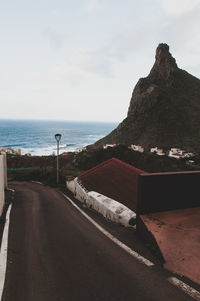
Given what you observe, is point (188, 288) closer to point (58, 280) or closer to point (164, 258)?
point (164, 258)

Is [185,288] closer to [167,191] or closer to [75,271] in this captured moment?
[75,271]

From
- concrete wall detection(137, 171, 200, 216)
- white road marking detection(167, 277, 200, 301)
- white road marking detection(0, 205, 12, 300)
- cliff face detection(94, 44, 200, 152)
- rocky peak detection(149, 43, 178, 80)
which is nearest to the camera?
white road marking detection(167, 277, 200, 301)

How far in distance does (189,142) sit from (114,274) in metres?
85.6

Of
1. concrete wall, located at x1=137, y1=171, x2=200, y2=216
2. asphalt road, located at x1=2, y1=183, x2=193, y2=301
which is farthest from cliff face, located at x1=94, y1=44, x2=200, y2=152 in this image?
asphalt road, located at x1=2, y1=183, x2=193, y2=301

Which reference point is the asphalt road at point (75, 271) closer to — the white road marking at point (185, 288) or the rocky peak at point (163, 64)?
the white road marking at point (185, 288)

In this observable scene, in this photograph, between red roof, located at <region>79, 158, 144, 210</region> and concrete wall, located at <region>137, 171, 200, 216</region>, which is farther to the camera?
red roof, located at <region>79, 158, 144, 210</region>

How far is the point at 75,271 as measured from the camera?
4.00 m

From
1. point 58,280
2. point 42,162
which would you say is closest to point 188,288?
point 58,280

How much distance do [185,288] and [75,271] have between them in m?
2.05

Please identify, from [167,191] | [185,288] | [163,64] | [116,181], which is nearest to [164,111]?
[163,64]

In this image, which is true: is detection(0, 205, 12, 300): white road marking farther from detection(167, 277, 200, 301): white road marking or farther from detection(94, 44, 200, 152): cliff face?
detection(94, 44, 200, 152): cliff face

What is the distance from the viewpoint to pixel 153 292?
339 centimetres

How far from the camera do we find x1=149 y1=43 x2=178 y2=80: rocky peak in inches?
4616

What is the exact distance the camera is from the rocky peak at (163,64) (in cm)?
11725
